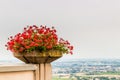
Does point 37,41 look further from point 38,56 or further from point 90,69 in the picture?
point 90,69

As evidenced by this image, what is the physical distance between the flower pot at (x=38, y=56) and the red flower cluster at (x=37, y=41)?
0.15 ft

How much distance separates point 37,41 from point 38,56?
0.16 metres

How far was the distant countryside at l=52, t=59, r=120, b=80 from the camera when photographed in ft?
17.4

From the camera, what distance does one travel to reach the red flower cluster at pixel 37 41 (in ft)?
12.3

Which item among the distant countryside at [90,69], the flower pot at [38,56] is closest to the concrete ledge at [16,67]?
the flower pot at [38,56]

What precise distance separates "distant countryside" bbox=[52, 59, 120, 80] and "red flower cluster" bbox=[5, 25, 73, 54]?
4.19 ft

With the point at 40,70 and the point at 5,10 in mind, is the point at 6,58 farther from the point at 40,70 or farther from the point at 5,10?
the point at 5,10

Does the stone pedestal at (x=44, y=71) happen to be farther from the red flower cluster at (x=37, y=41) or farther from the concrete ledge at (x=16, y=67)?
the red flower cluster at (x=37, y=41)

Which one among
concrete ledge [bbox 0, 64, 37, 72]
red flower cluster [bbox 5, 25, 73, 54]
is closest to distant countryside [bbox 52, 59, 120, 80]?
red flower cluster [bbox 5, 25, 73, 54]

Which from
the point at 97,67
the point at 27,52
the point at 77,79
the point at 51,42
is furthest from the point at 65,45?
the point at 97,67

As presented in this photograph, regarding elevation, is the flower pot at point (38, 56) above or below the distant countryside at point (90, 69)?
above

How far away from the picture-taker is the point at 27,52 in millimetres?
3758

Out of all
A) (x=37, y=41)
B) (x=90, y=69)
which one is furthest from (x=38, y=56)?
(x=90, y=69)

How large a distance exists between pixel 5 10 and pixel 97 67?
187 cm
